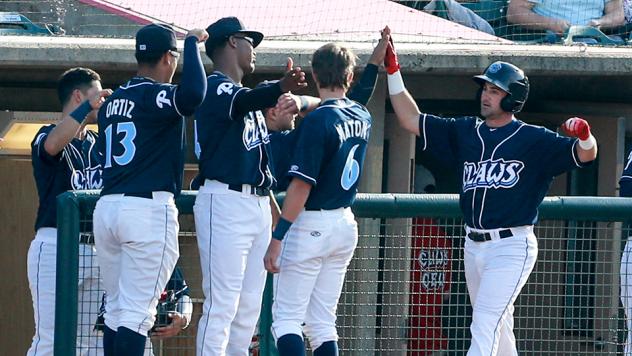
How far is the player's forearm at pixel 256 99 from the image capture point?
5121 mm

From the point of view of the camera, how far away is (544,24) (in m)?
10.1

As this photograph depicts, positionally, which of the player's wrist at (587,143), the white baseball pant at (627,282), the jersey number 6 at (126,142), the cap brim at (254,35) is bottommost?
the white baseball pant at (627,282)

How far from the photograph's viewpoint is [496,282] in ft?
17.4

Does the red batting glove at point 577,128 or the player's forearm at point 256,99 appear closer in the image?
the player's forearm at point 256,99

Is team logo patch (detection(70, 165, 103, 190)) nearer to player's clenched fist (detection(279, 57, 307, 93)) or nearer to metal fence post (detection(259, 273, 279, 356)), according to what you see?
metal fence post (detection(259, 273, 279, 356))

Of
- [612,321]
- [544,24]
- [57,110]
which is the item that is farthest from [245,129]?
[544,24]

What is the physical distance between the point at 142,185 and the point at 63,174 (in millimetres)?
939

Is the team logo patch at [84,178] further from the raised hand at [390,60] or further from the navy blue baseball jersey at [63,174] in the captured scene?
the raised hand at [390,60]

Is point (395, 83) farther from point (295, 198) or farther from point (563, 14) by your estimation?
point (563, 14)

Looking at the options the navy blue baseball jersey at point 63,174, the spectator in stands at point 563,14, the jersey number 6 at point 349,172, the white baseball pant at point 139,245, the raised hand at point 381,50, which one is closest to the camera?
the white baseball pant at point 139,245

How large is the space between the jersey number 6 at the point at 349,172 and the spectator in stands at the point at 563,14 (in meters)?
5.11

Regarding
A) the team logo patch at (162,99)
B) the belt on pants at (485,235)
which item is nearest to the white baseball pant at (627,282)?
the belt on pants at (485,235)

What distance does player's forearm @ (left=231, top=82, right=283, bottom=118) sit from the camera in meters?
5.12

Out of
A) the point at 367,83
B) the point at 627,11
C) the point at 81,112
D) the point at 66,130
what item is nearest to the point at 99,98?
the point at 81,112
